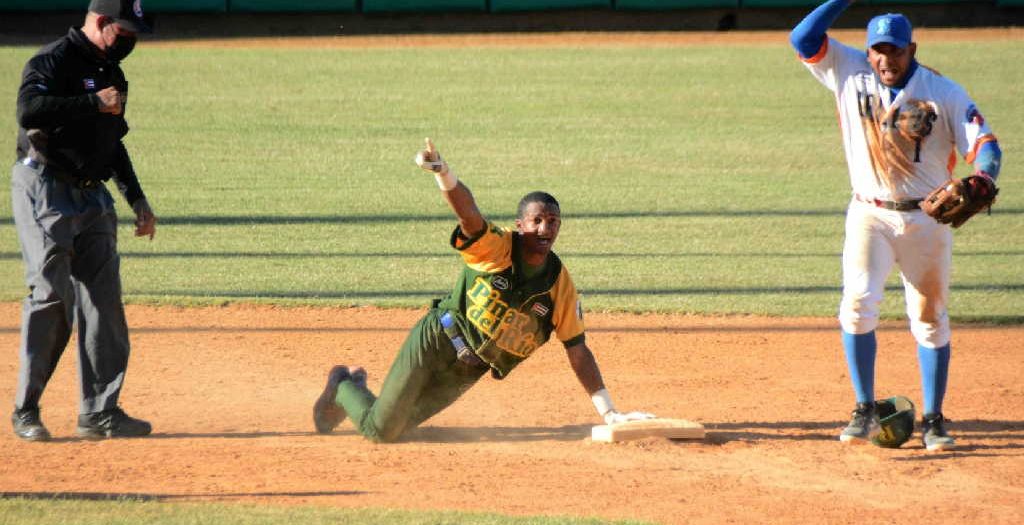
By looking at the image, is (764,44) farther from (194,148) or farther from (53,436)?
(53,436)

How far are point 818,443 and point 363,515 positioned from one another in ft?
7.90

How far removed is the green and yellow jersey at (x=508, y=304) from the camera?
6.11 metres

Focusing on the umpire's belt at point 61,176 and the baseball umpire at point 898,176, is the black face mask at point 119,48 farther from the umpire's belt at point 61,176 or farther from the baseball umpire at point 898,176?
the baseball umpire at point 898,176

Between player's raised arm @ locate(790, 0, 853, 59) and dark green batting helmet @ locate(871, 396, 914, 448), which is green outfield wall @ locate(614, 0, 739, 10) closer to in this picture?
player's raised arm @ locate(790, 0, 853, 59)

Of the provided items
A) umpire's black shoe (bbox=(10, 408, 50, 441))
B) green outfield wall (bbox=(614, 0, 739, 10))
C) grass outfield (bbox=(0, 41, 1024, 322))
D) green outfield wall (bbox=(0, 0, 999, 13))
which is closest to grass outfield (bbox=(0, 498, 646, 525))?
umpire's black shoe (bbox=(10, 408, 50, 441))

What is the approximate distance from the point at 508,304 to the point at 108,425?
200cm

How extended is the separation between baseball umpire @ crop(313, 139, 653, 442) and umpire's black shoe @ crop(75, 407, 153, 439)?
3.23ft

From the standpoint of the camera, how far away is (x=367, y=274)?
Answer: 419 inches

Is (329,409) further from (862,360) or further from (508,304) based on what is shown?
(862,360)

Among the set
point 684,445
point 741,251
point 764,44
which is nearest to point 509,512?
point 684,445

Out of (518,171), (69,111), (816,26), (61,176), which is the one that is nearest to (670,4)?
(518,171)

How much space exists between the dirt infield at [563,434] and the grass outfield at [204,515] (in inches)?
6.0

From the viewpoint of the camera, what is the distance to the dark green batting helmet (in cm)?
629

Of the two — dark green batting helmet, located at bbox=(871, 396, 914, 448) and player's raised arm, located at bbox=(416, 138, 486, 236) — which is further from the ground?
player's raised arm, located at bbox=(416, 138, 486, 236)
